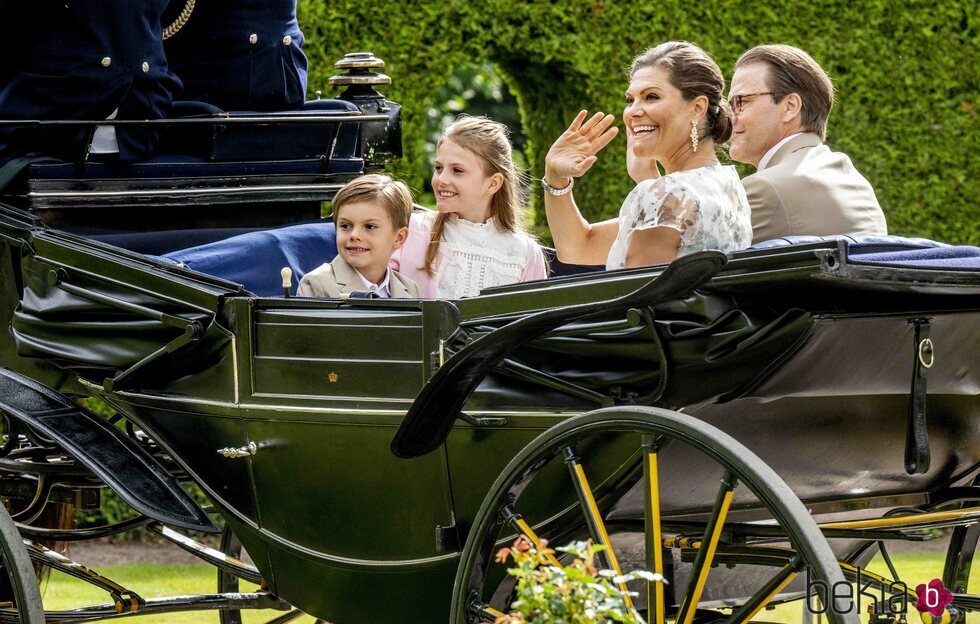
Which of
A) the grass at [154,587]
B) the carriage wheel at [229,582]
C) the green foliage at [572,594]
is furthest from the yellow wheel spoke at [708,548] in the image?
the grass at [154,587]

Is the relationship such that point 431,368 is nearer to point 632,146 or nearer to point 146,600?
point 632,146

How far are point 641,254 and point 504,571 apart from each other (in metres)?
0.70

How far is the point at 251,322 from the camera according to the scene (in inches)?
121

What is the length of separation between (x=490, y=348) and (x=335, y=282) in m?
0.85

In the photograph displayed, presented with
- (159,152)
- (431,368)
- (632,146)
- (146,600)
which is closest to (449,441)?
(431,368)

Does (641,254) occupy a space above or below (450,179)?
below

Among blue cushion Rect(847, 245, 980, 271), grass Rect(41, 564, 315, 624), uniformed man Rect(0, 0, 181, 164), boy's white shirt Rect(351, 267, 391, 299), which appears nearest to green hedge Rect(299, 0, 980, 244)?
grass Rect(41, 564, 315, 624)

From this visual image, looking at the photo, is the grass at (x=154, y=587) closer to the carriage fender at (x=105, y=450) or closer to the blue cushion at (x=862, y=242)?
the carriage fender at (x=105, y=450)

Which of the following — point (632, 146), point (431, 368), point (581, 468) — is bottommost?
point (581, 468)

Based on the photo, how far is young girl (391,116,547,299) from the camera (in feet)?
11.4

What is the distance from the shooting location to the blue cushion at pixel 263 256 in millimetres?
3504

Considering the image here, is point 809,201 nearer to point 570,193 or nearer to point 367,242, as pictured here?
point 570,193

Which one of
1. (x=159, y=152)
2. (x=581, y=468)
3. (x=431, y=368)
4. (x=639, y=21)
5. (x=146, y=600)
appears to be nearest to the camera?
(x=581, y=468)

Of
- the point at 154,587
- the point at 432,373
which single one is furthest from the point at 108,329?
the point at 154,587
